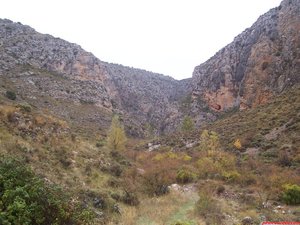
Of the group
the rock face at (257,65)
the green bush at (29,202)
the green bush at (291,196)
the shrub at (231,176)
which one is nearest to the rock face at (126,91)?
the rock face at (257,65)

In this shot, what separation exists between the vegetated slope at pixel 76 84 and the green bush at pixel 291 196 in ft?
150

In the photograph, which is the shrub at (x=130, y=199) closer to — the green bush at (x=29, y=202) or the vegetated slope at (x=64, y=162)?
the vegetated slope at (x=64, y=162)

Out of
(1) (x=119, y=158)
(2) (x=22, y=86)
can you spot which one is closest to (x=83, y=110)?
(2) (x=22, y=86)

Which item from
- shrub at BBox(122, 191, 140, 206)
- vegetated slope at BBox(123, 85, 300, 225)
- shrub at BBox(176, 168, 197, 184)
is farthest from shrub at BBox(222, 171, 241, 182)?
shrub at BBox(122, 191, 140, 206)

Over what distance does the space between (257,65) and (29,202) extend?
70037 millimetres

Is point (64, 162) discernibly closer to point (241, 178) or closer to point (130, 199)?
point (130, 199)

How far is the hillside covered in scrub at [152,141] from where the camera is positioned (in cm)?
1258

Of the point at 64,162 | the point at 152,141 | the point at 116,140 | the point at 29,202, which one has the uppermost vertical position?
the point at 29,202

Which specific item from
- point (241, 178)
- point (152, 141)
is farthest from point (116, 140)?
point (152, 141)

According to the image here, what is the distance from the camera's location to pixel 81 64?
301 ft

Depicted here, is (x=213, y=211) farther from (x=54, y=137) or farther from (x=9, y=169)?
(x=54, y=137)

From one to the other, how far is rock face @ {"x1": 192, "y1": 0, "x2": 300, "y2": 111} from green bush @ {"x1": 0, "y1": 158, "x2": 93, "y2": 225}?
180 feet

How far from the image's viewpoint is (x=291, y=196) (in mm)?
15867

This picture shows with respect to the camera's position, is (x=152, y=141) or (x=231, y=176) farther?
(x=152, y=141)
